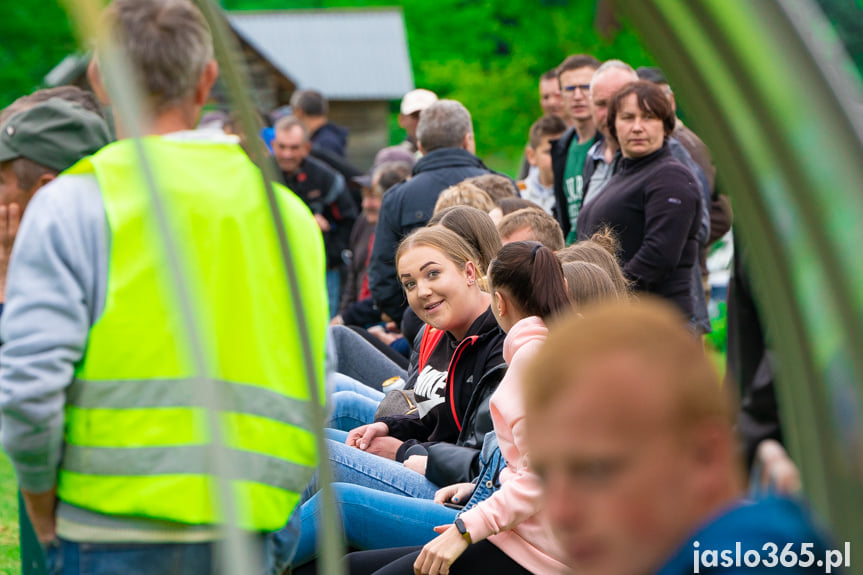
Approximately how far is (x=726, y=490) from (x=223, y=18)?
88 centimetres

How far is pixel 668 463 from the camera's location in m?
1.01

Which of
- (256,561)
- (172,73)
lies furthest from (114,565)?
(172,73)

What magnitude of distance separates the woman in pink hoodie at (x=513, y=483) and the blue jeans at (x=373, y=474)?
0.47 meters

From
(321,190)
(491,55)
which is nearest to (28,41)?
(321,190)

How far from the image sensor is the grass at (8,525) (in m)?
4.05

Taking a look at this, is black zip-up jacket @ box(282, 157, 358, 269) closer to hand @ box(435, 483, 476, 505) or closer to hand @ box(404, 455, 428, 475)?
hand @ box(404, 455, 428, 475)

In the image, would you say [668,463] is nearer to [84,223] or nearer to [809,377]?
[809,377]

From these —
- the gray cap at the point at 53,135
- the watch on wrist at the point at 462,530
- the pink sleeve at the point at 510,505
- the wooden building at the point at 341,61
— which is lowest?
the wooden building at the point at 341,61

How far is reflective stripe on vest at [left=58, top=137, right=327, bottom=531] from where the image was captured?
165 cm

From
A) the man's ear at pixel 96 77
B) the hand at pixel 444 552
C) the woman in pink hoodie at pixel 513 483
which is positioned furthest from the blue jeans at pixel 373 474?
the man's ear at pixel 96 77

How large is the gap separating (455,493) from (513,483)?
0.55 meters

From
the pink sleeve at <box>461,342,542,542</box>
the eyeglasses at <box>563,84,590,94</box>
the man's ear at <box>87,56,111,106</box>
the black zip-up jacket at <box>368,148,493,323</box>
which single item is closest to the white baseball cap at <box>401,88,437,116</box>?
the eyeglasses at <box>563,84,590,94</box>

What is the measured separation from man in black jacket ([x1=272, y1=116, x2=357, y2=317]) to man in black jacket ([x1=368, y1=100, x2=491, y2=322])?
2523 mm

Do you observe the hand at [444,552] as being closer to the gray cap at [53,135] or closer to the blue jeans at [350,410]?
the gray cap at [53,135]
